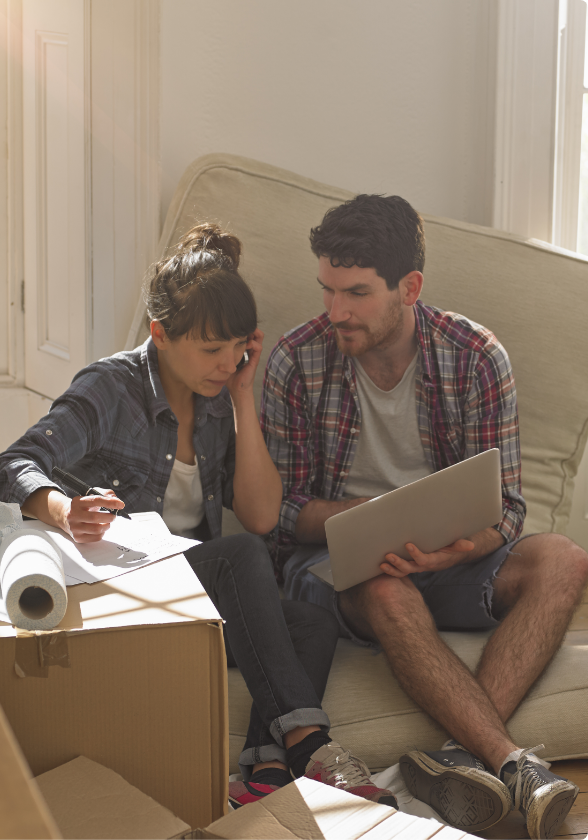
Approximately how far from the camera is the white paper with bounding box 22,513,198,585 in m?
0.82

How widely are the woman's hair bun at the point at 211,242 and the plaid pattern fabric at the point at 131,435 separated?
19 centimetres

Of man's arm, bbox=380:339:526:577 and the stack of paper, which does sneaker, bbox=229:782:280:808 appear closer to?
the stack of paper

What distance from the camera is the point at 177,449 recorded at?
53.0 inches

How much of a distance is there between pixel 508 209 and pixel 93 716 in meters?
1.76

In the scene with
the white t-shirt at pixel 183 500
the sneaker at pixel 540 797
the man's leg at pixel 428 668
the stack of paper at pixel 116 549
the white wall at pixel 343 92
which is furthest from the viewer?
the white wall at pixel 343 92

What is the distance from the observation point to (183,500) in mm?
1358

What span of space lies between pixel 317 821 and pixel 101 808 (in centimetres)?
18

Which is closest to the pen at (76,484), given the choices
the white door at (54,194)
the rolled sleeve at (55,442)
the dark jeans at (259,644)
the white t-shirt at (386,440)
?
the rolled sleeve at (55,442)

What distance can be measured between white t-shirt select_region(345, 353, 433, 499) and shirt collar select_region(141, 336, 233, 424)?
283mm

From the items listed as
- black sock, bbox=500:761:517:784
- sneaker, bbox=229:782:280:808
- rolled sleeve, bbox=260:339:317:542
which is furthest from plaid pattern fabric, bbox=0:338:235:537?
black sock, bbox=500:761:517:784

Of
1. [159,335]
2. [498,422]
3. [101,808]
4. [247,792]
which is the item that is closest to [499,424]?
[498,422]

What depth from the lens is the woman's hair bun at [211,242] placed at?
137 centimetres

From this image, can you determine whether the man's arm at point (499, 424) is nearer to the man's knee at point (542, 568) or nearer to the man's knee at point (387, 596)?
the man's knee at point (542, 568)

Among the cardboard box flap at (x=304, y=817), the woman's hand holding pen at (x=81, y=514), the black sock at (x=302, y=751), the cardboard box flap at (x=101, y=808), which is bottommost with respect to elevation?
the black sock at (x=302, y=751)
